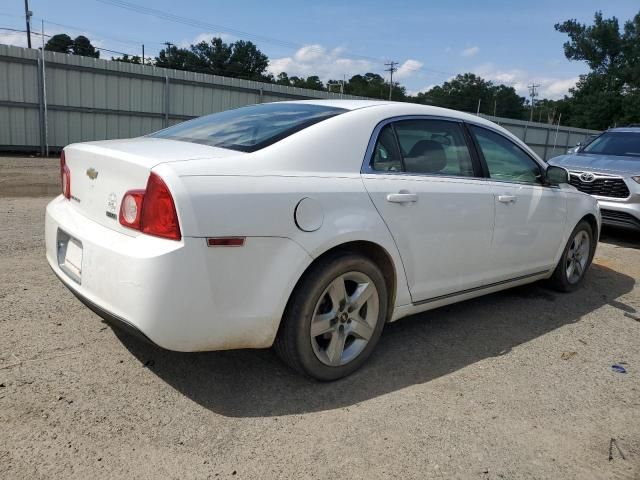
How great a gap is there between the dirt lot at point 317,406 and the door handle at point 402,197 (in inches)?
40.5

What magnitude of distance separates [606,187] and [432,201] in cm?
536

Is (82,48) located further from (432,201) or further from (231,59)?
(432,201)

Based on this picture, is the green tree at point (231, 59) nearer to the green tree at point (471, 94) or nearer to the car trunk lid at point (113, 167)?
the green tree at point (471, 94)

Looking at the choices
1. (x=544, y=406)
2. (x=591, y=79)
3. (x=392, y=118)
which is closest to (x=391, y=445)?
(x=544, y=406)

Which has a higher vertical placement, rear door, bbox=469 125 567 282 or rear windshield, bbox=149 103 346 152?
rear windshield, bbox=149 103 346 152

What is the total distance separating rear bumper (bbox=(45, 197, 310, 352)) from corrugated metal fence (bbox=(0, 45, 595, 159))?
12.9 m

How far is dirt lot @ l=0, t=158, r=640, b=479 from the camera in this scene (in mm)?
2361

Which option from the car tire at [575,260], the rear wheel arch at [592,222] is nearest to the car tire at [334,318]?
the car tire at [575,260]

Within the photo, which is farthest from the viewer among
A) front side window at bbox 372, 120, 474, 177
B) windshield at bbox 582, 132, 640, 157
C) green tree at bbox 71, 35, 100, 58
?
green tree at bbox 71, 35, 100, 58

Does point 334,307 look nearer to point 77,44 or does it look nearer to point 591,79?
point 591,79

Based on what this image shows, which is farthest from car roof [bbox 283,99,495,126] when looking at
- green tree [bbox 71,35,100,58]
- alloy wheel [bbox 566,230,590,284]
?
green tree [bbox 71,35,100,58]

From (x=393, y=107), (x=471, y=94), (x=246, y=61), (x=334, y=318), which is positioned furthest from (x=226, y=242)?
(x=471, y=94)

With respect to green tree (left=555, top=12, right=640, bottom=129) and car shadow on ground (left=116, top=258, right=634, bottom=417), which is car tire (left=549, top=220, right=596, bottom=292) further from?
green tree (left=555, top=12, right=640, bottom=129)

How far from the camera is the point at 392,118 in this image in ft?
11.1
